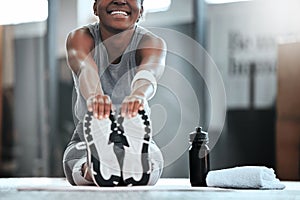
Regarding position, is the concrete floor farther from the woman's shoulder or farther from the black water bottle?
the woman's shoulder

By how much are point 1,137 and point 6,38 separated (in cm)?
59

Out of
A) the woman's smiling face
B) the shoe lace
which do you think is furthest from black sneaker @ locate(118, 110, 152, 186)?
the woman's smiling face

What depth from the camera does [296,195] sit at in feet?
3.70

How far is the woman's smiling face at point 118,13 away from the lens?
1.29 m

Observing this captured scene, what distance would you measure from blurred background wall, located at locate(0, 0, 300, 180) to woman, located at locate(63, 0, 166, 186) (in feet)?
2.88

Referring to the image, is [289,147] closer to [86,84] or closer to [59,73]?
[59,73]

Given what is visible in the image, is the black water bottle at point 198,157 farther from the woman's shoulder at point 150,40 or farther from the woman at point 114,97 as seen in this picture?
the woman's shoulder at point 150,40

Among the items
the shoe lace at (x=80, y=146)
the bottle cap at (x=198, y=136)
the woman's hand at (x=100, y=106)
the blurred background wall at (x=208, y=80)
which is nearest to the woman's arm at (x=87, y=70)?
the woman's hand at (x=100, y=106)

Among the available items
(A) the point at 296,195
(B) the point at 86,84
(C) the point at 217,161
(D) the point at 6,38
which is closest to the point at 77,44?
(B) the point at 86,84

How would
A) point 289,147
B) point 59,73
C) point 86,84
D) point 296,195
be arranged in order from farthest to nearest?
point 59,73 → point 289,147 → point 86,84 → point 296,195

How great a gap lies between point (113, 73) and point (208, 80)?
123 cm

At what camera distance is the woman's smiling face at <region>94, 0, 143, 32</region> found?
1293 mm

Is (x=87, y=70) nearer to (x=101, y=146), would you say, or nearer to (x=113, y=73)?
(x=113, y=73)

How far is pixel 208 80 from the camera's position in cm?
247
